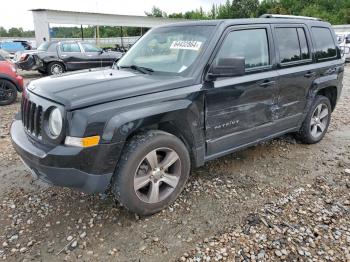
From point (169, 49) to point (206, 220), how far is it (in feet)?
6.30

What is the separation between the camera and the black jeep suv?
2.82 metres

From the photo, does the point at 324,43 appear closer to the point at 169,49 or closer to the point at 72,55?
the point at 169,49

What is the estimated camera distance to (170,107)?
3172 millimetres

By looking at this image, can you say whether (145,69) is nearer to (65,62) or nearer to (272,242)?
(272,242)

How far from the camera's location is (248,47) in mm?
3934

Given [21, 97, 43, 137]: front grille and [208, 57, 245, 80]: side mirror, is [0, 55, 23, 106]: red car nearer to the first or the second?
[21, 97, 43, 137]: front grille

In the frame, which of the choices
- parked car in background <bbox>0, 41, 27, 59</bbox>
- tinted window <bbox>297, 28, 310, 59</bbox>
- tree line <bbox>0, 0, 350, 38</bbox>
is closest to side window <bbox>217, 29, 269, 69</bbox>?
tinted window <bbox>297, 28, 310, 59</bbox>

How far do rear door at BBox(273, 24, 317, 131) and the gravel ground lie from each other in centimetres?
70

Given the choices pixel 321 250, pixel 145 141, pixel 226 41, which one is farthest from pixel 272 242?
pixel 226 41

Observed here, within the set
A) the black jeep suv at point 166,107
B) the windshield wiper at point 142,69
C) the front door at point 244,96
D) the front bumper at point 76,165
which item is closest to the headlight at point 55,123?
the black jeep suv at point 166,107

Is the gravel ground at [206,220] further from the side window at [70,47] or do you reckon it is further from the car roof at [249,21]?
the side window at [70,47]

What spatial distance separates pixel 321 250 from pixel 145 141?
1.75 meters

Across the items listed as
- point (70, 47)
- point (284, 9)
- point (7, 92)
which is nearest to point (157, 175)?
point (7, 92)

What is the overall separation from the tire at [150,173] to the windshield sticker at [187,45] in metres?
1.04
